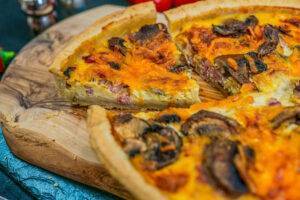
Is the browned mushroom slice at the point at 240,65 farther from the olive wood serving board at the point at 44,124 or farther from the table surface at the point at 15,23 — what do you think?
the table surface at the point at 15,23

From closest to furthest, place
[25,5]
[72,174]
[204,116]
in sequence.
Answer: [204,116] < [72,174] < [25,5]

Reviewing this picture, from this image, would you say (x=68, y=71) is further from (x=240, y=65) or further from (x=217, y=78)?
(x=240, y=65)

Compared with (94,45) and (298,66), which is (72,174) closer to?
(94,45)

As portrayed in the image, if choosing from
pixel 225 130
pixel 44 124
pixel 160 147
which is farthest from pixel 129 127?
pixel 44 124

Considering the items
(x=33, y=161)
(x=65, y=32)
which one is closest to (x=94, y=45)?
(x=65, y=32)

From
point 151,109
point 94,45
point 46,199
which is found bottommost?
point 46,199

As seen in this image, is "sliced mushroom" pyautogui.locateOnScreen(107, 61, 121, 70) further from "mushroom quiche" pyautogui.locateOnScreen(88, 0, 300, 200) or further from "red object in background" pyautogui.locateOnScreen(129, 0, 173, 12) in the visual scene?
"red object in background" pyautogui.locateOnScreen(129, 0, 173, 12)
